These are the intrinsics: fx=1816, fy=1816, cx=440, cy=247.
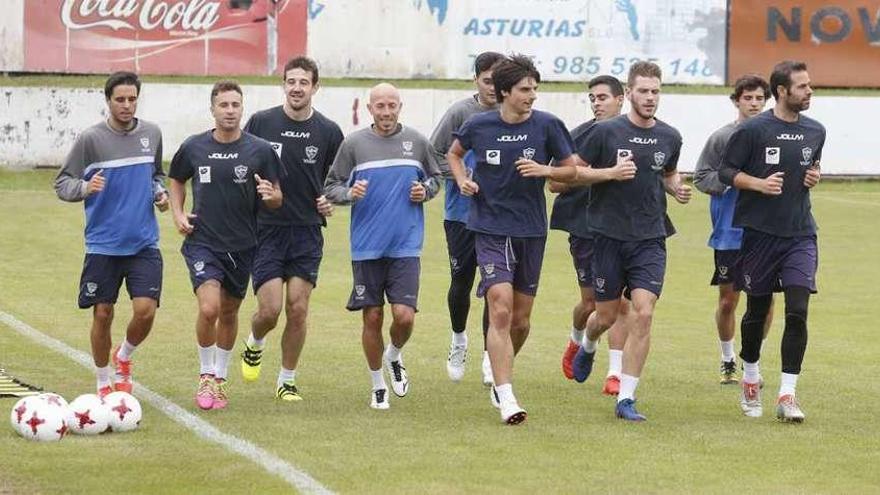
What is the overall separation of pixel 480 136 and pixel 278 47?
2489 cm

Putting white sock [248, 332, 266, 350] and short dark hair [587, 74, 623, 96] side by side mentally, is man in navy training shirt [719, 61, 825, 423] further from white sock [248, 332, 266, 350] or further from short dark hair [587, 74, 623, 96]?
white sock [248, 332, 266, 350]

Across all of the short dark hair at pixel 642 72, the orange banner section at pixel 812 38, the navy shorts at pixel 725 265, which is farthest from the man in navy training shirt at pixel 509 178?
the orange banner section at pixel 812 38

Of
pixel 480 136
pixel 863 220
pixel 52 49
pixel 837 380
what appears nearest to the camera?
pixel 480 136

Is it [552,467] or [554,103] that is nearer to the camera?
[552,467]

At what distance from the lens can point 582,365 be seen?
44.2ft

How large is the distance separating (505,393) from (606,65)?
88.2 ft

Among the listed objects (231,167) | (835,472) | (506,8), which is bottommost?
(835,472)

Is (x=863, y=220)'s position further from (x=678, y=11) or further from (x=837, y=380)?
(x=837, y=380)

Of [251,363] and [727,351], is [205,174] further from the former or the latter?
[727,351]

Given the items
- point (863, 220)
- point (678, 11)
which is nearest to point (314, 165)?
point (863, 220)

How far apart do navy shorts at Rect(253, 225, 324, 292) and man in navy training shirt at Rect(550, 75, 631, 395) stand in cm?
206

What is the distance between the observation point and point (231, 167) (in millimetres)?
12094

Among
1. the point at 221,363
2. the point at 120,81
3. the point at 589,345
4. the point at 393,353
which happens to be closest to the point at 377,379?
the point at 393,353

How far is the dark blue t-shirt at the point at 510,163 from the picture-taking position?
1184 cm
